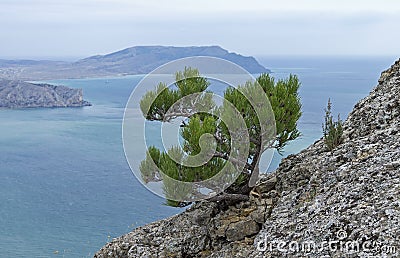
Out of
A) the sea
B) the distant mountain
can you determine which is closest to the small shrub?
the sea

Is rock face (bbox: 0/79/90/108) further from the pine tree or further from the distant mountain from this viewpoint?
the pine tree

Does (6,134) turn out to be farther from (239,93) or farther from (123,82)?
(239,93)

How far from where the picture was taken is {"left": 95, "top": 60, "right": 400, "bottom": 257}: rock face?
17.1ft

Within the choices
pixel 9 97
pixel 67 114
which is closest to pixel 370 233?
pixel 67 114

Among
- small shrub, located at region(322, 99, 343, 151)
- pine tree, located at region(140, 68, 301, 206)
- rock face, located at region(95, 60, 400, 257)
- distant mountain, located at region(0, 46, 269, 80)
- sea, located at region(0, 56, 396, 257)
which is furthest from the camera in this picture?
distant mountain, located at region(0, 46, 269, 80)

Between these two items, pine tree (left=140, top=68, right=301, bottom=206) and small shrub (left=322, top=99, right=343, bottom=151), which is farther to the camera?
pine tree (left=140, top=68, right=301, bottom=206)

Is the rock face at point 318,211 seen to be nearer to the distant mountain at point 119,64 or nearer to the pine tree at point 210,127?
the pine tree at point 210,127

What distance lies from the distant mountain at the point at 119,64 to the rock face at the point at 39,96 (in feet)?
88.2

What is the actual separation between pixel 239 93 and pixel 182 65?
1.43 m

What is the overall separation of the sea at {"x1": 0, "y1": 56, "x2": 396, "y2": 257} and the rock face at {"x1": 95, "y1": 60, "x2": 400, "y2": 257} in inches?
143

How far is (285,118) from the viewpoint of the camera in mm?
8961

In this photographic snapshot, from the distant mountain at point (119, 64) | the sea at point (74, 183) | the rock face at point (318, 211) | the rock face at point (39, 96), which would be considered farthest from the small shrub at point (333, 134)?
the distant mountain at point (119, 64)

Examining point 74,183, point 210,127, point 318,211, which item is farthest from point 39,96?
point 318,211

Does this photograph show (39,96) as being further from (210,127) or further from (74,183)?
(210,127)
